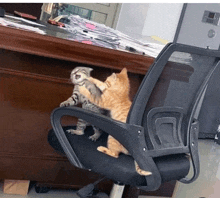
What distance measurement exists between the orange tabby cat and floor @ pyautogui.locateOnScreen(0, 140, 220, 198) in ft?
2.82

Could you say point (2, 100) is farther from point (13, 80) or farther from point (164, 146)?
point (164, 146)

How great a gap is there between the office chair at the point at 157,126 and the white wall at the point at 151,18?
2.74 metres

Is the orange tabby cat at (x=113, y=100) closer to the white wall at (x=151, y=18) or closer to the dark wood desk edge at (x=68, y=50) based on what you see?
the dark wood desk edge at (x=68, y=50)

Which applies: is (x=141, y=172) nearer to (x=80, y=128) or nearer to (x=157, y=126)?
(x=157, y=126)

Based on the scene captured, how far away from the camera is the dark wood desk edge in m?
1.70

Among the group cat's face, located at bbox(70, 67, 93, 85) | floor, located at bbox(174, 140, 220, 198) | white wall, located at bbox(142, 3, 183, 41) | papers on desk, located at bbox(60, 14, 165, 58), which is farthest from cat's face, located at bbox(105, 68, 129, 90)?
white wall, located at bbox(142, 3, 183, 41)

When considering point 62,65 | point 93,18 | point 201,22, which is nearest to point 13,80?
point 62,65

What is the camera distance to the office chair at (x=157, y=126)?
4.45ft

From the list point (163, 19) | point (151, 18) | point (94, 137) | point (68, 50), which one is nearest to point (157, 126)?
point (94, 137)

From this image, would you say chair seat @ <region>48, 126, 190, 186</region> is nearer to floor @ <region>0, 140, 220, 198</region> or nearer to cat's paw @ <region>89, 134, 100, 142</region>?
cat's paw @ <region>89, 134, 100, 142</region>

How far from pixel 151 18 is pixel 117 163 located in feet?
11.6

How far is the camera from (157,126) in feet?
4.74

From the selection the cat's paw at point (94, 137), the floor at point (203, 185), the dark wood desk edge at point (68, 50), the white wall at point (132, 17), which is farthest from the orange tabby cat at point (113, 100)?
Result: the white wall at point (132, 17)

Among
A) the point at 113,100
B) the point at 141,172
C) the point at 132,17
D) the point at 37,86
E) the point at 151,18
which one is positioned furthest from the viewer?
the point at 132,17
